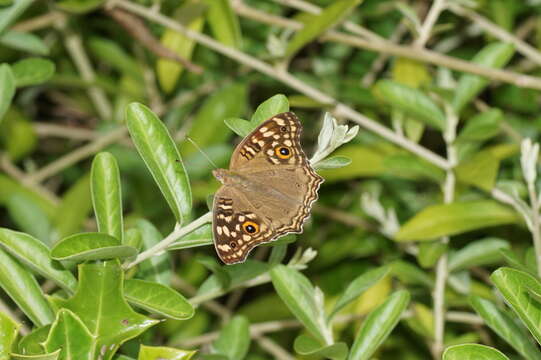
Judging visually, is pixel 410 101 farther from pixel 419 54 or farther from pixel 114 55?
pixel 114 55

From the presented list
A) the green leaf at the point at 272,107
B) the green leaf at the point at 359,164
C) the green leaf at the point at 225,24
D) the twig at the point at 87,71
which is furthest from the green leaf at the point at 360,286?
the twig at the point at 87,71

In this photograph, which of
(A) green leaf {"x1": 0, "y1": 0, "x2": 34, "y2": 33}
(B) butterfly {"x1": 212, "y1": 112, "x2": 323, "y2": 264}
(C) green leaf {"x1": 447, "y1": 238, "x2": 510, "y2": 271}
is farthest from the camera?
(C) green leaf {"x1": 447, "y1": 238, "x2": 510, "y2": 271}

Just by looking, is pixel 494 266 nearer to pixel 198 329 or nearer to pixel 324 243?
pixel 324 243

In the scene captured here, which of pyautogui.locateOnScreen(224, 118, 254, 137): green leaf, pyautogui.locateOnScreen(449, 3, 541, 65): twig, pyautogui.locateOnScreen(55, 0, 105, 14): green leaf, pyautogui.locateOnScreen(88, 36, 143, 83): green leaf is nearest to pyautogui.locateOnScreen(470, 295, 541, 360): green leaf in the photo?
pyautogui.locateOnScreen(224, 118, 254, 137): green leaf

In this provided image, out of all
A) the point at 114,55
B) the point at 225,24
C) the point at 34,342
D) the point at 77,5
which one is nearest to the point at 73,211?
the point at 114,55

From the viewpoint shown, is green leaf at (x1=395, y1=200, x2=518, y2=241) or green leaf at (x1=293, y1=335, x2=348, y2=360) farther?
green leaf at (x1=395, y1=200, x2=518, y2=241)

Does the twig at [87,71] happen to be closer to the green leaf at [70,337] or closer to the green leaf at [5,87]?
the green leaf at [5,87]

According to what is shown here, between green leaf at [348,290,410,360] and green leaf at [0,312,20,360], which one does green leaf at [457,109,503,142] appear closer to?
green leaf at [348,290,410,360]
